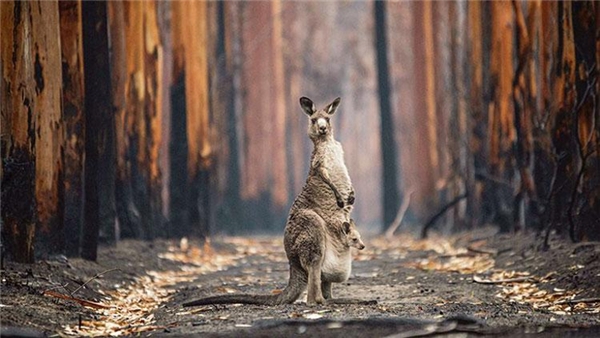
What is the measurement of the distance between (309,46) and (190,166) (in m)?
35.5

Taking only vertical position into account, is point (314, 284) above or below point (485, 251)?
above

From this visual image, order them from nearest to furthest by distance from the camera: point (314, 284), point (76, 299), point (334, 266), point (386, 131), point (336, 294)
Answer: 1. point (314, 284)
2. point (334, 266)
3. point (76, 299)
4. point (336, 294)
5. point (386, 131)

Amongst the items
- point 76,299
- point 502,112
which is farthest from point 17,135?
point 502,112

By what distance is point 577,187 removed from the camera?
44.6 feet

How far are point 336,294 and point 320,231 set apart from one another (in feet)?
6.17

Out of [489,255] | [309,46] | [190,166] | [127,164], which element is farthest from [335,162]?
[309,46]

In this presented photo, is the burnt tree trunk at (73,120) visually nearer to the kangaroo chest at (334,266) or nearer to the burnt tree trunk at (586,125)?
the kangaroo chest at (334,266)

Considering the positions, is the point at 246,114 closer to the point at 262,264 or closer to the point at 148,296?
the point at 262,264

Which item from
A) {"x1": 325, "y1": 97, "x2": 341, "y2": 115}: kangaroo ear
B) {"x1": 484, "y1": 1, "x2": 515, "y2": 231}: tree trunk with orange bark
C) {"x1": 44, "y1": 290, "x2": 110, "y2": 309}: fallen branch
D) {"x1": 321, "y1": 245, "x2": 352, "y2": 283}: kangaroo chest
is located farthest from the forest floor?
{"x1": 325, "y1": 97, "x2": 341, "y2": 115}: kangaroo ear

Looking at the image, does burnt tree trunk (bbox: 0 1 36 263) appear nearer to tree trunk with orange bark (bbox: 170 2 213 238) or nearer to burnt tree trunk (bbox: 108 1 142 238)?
burnt tree trunk (bbox: 108 1 142 238)

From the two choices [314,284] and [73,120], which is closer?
[314,284]

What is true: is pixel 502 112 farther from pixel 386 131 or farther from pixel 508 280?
pixel 386 131

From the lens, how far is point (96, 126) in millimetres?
15000

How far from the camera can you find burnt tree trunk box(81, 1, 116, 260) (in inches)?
571
